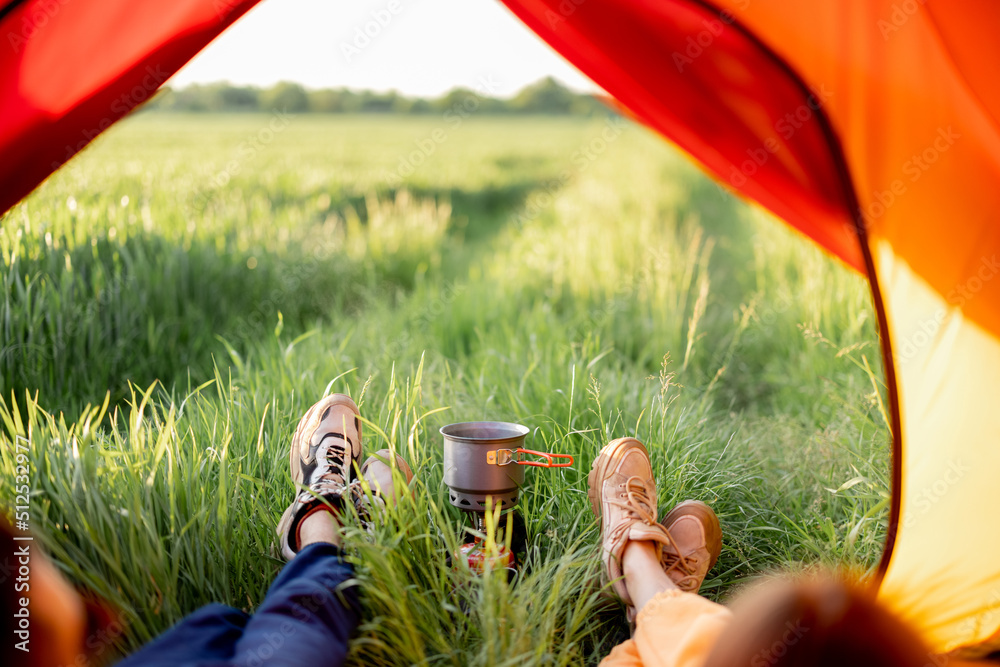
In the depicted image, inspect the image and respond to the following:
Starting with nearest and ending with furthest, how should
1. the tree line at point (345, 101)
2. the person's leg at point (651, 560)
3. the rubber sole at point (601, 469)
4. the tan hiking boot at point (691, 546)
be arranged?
the person's leg at point (651, 560) → the tan hiking boot at point (691, 546) → the rubber sole at point (601, 469) → the tree line at point (345, 101)

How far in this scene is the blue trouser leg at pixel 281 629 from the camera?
1188 millimetres

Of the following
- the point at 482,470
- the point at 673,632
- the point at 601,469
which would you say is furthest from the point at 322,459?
the point at 673,632

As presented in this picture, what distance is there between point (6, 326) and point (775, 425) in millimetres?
3143

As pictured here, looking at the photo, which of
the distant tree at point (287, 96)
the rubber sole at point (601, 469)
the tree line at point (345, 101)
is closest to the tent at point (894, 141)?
the rubber sole at point (601, 469)

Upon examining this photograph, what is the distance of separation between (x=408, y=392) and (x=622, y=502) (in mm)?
767

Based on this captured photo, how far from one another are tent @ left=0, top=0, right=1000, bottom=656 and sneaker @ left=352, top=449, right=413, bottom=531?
4.22 feet

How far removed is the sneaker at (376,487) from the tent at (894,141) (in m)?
1.29

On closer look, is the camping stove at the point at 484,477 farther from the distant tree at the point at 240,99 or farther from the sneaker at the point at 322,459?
the distant tree at the point at 240,99

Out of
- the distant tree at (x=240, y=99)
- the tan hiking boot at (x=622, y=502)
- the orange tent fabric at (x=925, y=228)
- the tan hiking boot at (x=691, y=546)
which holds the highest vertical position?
the distant tree at (x=240, y=99)

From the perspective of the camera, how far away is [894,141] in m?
1.65

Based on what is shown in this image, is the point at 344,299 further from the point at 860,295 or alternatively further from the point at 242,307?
the point at 860,295

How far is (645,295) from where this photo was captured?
374 centimetres

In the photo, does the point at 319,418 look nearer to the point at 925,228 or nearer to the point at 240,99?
the point at 925,228

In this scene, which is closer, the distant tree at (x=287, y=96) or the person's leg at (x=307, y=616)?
the person's leg at (x=307, y=616)
